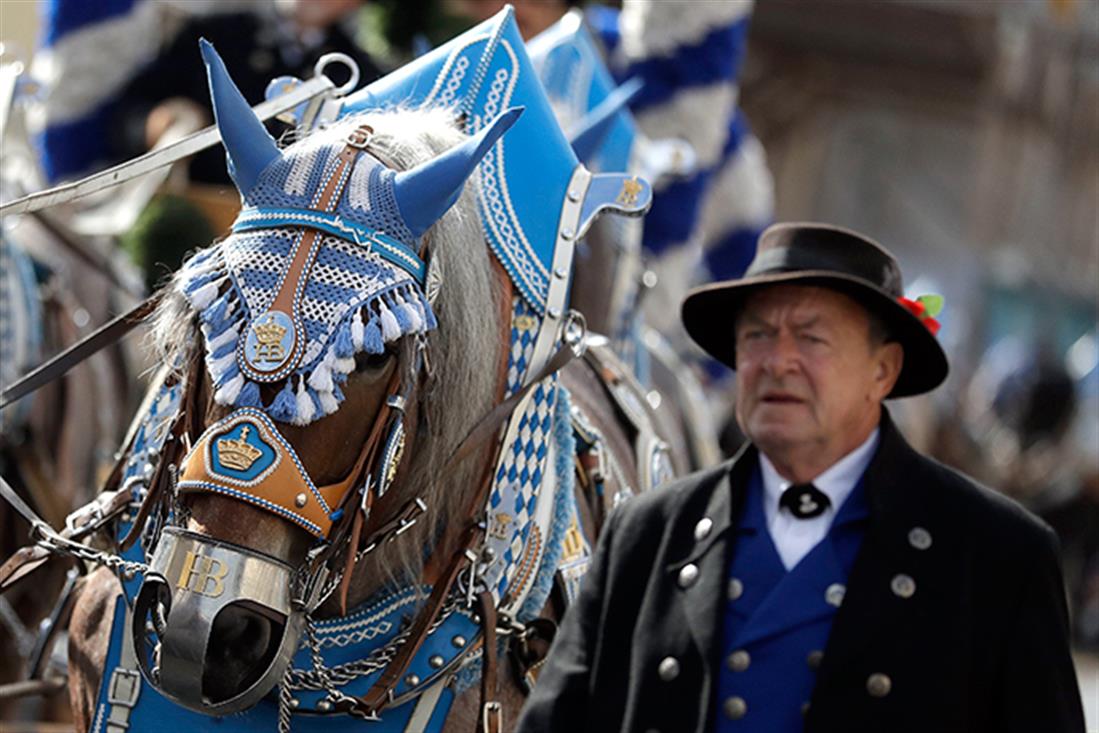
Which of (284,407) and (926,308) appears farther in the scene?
(926,308)

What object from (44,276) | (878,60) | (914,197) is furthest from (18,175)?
(914,197)

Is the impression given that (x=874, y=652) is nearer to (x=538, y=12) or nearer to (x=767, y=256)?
(x=767, y=256)

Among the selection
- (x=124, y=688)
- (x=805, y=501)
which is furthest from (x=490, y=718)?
(x=805, y=501)

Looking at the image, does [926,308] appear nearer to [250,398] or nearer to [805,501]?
[805,501]

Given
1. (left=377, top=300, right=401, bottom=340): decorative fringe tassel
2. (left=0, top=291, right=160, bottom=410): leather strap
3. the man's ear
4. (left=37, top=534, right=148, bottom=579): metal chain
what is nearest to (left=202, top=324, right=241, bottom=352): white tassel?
(left=377, top=300, right=401, bottom=340): decorative fringe tassel

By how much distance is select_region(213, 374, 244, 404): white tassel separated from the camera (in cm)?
308

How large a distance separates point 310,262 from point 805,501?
3.07ft

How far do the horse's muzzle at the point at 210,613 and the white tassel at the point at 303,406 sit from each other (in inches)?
9.0

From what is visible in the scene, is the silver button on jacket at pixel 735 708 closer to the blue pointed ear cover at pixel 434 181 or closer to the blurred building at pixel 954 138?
the blue pointed ear cover at pixel 434 181

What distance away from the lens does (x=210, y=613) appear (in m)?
2.98

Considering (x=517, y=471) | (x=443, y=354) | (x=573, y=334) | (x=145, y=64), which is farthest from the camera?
(x=145, y=64)

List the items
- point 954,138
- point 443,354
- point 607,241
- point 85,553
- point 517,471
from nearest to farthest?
point 443,354 < point 85,553 < point 517,471 < point 607,241 < point 954,138

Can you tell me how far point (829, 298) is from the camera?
341 cm

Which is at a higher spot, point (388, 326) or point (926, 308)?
point (926, 308)
